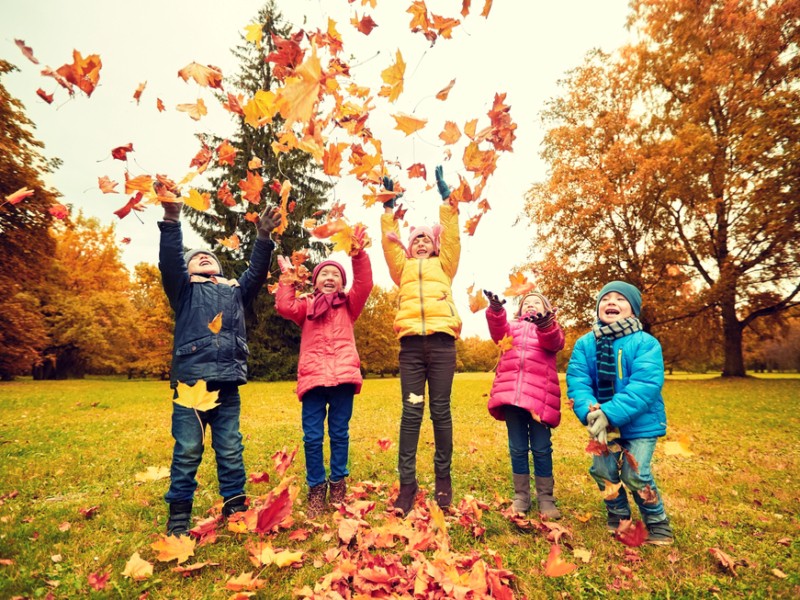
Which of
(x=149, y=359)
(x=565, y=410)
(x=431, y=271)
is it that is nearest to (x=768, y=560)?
(x=431, y=271)

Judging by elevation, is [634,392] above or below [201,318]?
below

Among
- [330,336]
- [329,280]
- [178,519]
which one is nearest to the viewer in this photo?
[178,519]

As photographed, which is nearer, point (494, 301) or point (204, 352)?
point (204, 352)

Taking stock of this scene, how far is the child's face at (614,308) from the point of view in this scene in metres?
3.11

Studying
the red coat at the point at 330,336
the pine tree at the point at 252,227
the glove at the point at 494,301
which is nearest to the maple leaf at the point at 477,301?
the glove at the point at 494,301

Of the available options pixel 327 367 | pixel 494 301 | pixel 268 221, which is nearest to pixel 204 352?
pixel 327 367

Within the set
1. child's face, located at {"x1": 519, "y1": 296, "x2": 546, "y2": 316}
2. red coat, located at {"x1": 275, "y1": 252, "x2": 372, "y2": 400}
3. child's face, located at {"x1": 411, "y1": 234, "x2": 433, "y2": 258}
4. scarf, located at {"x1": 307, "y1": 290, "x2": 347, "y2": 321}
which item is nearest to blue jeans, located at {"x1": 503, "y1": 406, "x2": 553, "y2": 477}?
child's face, located at {"x1": 519, "y1": 296, "x2": 546, "y2": 316}

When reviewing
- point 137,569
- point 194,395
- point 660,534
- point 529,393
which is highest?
point 194,395

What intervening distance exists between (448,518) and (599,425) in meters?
1.28

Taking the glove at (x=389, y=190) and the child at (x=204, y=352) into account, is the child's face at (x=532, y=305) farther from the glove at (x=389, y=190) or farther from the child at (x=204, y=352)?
the child at (x=204, y=352)

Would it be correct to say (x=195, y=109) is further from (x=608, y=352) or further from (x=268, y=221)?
(x=608, y=352)

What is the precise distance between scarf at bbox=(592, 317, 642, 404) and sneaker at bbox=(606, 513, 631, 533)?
809 millimetres

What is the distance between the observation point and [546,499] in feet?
10.9

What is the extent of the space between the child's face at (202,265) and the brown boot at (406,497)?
86.4 inches
